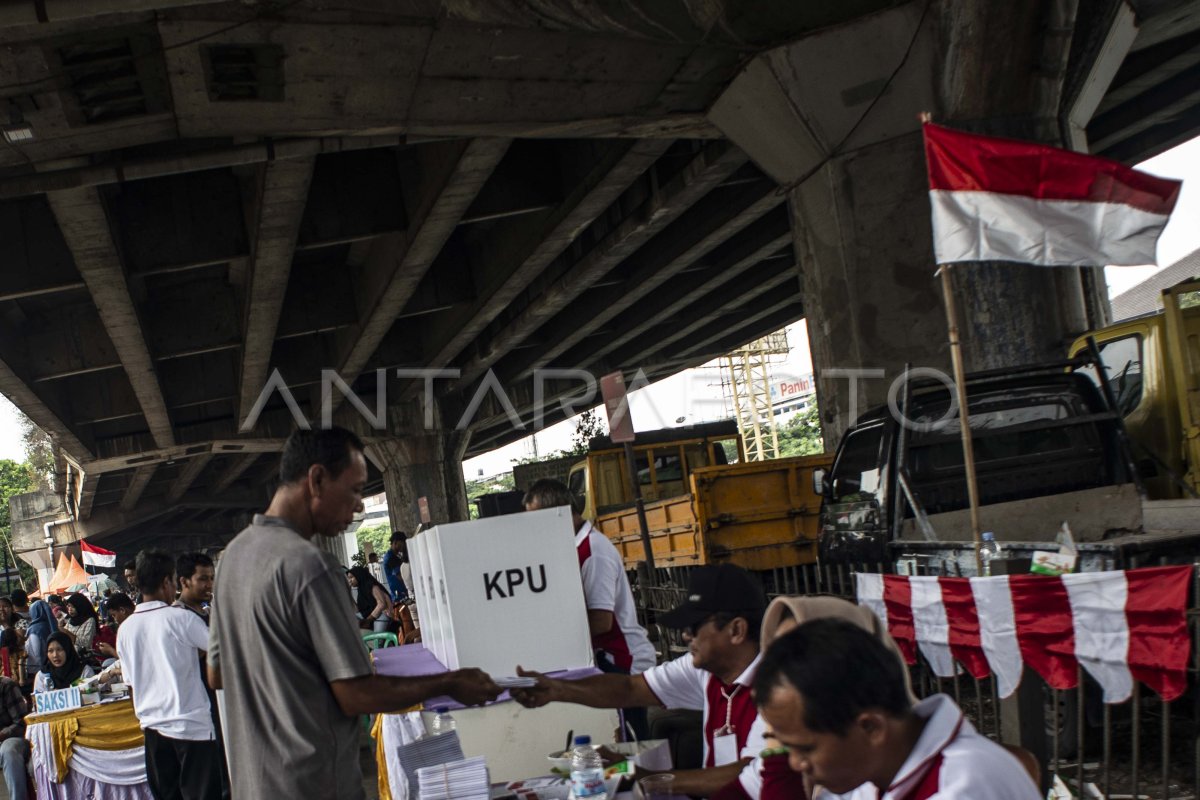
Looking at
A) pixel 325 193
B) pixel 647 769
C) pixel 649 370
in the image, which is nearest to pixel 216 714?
pixel 647 769

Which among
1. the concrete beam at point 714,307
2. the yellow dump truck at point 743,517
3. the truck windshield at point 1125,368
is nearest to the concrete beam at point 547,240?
the yellow dump truck at point 743,517

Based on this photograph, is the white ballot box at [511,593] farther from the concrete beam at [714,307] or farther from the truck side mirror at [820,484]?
the concrete beam at [714,307]

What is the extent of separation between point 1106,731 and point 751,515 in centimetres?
695

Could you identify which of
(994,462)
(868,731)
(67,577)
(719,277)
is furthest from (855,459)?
(67,577)

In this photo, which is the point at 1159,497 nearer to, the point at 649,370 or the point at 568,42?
the point at 568,42

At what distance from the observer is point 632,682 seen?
4586 millimetres

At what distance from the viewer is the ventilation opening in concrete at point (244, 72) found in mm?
9602

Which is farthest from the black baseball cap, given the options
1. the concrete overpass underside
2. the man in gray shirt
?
the concrete overpass underside

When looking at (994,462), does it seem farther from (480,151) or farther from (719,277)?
(719,277)

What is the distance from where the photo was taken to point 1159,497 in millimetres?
9852

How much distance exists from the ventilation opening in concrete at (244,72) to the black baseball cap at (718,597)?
7.19 m

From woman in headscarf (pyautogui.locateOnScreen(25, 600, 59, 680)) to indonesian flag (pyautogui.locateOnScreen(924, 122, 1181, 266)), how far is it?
9676mm

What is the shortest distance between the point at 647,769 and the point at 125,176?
31.1ft

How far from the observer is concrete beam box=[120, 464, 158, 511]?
114ft
